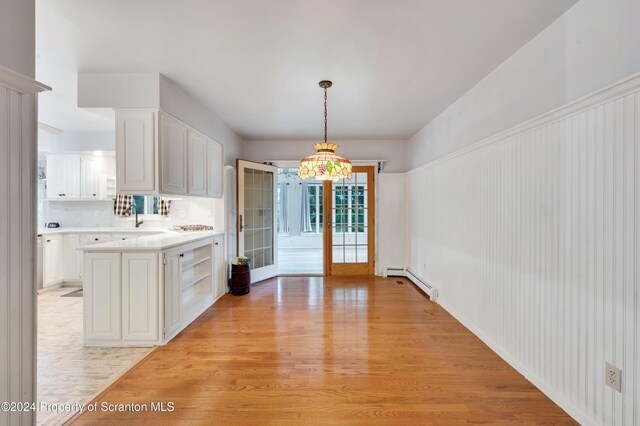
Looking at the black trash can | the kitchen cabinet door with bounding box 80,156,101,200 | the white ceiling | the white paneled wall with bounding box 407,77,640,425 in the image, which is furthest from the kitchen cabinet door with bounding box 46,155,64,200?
the white paneled wall with bounding box 407,77,640,425

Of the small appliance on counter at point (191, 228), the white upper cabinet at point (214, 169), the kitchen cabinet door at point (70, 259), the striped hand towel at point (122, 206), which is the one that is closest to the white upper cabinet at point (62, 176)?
the striped hand towel at point (122, 206)

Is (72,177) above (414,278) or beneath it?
above

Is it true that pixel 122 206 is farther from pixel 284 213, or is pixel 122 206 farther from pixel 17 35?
pixel 284 213

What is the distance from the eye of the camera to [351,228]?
5.19m

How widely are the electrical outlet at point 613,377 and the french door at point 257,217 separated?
4.02m

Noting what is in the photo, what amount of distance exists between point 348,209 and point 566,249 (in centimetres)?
363

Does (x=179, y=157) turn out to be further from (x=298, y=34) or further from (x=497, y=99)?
(x=497, y=99)

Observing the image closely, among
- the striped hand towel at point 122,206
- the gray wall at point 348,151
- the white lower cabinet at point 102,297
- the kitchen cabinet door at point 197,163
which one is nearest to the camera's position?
the white lower cabinet at point 102,297

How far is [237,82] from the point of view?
2783mm

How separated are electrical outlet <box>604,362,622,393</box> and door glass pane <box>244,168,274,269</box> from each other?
4.09 meters

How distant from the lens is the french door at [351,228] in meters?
5.16

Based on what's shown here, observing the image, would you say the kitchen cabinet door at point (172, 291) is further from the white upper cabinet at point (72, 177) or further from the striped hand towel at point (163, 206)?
the white upper cabinet at point (72, 177)

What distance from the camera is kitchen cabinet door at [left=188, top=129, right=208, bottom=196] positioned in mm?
3201

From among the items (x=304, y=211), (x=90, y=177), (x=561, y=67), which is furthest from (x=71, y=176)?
(x=561, y=67)
